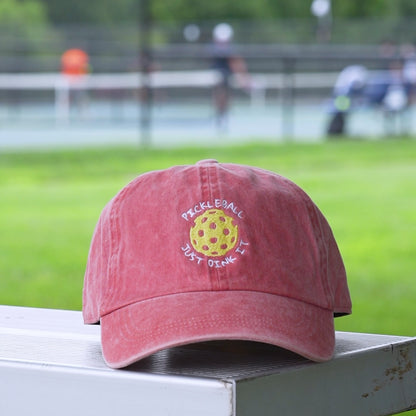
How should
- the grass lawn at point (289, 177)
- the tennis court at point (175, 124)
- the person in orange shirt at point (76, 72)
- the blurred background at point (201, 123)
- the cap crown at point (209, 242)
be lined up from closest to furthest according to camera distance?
the cap crown at point (209, 242), the grass lawn at point (289, 177), the blurred background at point (201, 123), the tennis court at point (175, 124), the person in orange shirt at point (76, 72)

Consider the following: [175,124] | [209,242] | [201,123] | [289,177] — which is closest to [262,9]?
[201,123]

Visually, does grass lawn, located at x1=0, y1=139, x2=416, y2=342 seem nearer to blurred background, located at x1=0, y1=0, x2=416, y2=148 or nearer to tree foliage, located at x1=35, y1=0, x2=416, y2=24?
blurred background, located at x1=0, y1=0, x2=416, y2=148

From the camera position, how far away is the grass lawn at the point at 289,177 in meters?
4.61

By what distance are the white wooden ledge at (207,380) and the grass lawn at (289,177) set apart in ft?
7.86

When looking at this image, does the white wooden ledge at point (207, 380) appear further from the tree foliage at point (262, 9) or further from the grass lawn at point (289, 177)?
the tree foliage at point (262, 9)

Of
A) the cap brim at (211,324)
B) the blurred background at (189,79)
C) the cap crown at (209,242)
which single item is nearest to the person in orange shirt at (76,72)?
the blurred background at (189,79)

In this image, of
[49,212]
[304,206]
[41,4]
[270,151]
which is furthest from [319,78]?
[304,206]

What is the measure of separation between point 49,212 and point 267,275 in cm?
601

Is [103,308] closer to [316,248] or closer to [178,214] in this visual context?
[178,214]

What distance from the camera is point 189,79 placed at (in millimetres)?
19094

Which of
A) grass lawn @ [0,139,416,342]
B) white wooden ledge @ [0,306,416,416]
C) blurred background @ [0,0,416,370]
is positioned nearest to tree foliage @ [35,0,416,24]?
blurred background @ [0,0,416,370]

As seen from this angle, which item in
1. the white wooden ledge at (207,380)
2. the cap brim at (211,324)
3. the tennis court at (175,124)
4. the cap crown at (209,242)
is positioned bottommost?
the tennis court at (175,124)

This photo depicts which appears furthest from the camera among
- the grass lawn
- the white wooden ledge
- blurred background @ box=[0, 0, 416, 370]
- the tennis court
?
the tennis court

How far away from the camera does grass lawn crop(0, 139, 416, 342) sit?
461cm
